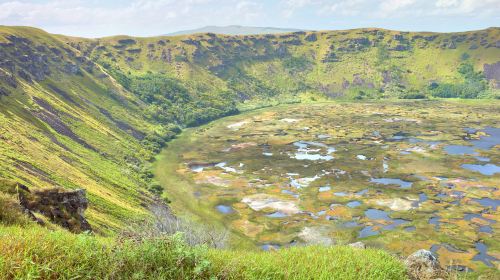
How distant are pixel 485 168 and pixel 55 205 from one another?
154m

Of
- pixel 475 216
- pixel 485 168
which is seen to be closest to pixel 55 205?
pixel 475 216

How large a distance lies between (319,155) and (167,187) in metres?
72.9

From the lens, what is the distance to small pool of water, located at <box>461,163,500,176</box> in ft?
443

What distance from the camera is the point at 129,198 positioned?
107 metres

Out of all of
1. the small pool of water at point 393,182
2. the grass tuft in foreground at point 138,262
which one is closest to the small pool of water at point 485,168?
the small pool of water at point 393,182

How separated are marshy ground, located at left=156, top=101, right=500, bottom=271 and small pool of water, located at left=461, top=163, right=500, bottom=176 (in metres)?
0.37

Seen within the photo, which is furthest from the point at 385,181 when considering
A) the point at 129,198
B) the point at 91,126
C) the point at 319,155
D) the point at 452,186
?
the point at 91,126

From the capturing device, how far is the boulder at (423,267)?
14.2 metres

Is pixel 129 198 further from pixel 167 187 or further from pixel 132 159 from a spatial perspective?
pixel 132 159

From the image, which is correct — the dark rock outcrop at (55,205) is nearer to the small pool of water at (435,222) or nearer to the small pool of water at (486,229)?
the small pool of water at (435,222)

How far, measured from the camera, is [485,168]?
140125 mm

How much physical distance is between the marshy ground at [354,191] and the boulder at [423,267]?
39873mm

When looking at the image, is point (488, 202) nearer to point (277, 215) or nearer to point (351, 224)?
point (351, 224)

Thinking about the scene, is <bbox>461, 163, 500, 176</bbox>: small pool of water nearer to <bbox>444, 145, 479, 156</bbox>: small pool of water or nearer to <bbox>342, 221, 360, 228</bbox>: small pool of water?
<bbox>444, 145, 479, 156</bbox>: small pool of water
